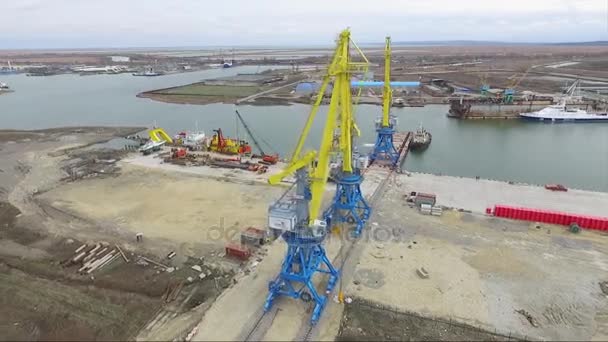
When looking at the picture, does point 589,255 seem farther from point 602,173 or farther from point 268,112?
point 268,112

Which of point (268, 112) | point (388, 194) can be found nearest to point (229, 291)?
point (388, 194)

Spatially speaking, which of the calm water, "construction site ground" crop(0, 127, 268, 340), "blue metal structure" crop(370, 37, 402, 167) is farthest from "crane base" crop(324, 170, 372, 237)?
the calm water

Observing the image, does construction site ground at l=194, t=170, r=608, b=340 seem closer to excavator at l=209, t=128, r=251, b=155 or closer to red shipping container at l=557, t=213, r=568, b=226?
red shipping container at l=557, t=213, r=568, b=226

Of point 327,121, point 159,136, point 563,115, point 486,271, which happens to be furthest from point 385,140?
point 563,115

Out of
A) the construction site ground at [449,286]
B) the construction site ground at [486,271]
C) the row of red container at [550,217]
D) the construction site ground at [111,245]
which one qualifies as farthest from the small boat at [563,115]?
the construction site ground at [111,245]

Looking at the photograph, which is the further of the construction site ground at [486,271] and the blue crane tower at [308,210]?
the blue crane tower at [308,210]

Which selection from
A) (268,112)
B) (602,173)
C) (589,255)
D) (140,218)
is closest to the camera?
(589,255)

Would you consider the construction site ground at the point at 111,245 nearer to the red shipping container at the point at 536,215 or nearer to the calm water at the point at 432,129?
the red shipping container at the point at 536,215
